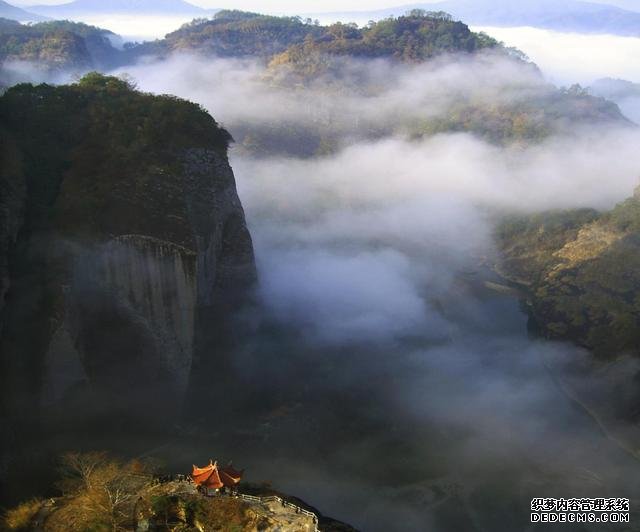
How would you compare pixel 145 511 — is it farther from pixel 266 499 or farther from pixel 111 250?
pixel 111 250

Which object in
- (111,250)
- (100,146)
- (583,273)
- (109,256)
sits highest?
(100,146)

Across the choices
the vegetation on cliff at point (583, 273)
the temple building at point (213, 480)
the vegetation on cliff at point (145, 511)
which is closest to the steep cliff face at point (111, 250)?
the vegetation on cliff at point (145, 511)

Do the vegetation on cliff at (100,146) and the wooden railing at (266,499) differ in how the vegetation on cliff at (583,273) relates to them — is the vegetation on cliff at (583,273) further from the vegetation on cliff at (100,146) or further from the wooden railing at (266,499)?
the wooden railing at (266,499)

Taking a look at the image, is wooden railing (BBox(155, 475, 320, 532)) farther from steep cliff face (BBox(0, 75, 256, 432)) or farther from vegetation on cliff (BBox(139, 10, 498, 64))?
vegetation on cliff (BBox(139, 10, 498, 64))

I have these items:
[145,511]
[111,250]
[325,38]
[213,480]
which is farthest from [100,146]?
[325,38]

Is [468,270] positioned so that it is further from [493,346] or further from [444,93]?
[444,93]

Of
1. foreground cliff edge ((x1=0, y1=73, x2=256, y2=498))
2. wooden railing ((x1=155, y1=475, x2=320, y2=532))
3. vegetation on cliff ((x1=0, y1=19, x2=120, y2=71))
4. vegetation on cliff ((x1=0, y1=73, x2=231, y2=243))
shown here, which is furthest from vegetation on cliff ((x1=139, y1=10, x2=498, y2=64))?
wooden railing ((x1=155, y1=475, x2=320, y2=532))

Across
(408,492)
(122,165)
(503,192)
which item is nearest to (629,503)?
(408,492)
